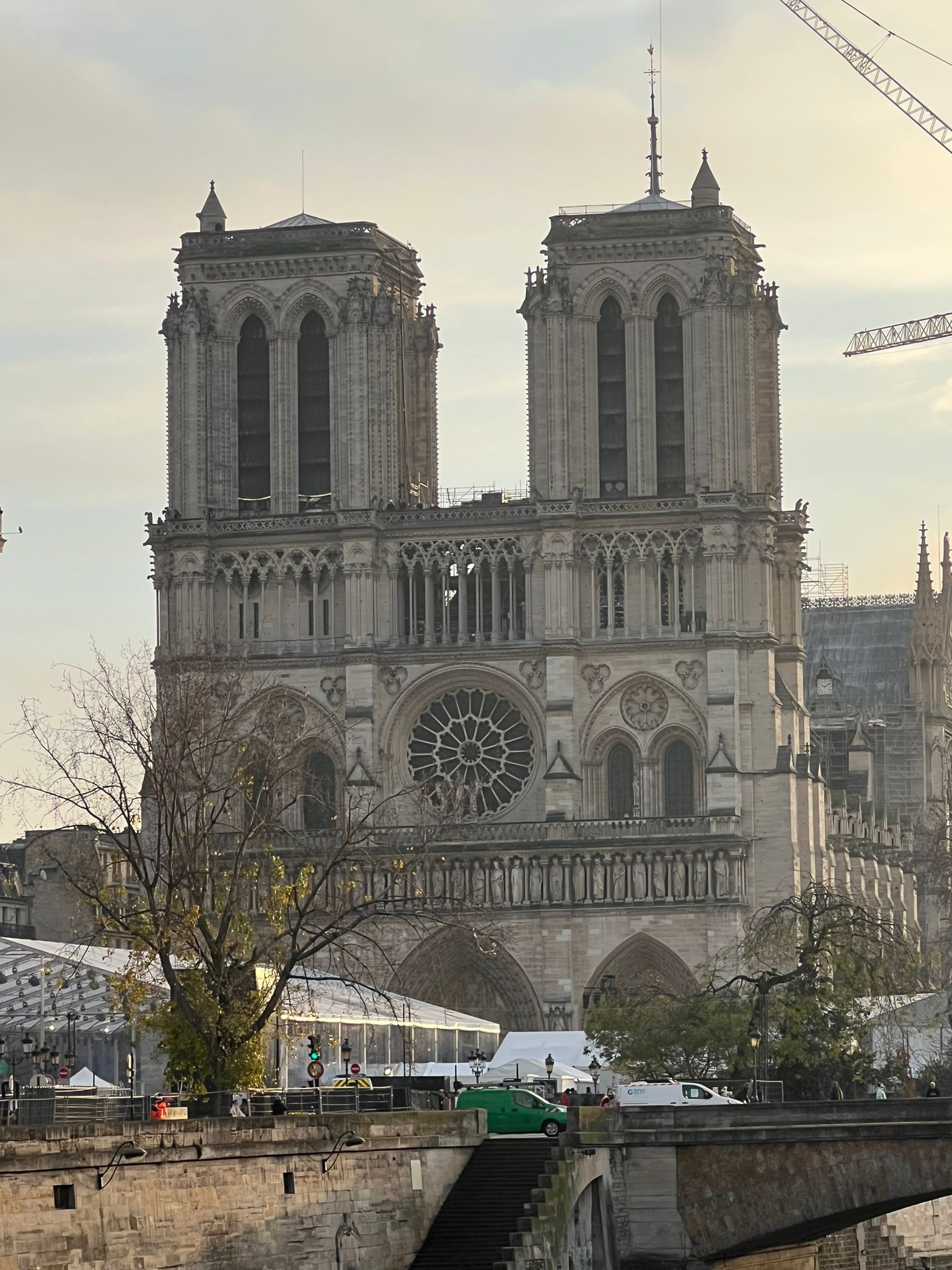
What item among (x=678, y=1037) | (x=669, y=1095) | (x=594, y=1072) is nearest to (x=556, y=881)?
(x=594, y=1072)

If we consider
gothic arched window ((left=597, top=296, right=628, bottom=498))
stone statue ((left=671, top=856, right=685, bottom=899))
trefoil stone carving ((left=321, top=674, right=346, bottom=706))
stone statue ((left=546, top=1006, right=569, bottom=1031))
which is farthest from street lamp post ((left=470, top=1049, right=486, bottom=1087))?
gothic arched window ((left=597, top=296, right=628, bottom=498))

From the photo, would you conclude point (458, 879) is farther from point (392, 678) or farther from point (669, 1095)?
point (669, 1095)

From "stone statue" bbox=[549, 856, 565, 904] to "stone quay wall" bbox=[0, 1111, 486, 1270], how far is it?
4589 centimetres

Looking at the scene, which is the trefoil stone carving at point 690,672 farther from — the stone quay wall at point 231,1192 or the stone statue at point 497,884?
the stone quay wall at point 231,1192

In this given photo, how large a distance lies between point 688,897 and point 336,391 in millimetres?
21340

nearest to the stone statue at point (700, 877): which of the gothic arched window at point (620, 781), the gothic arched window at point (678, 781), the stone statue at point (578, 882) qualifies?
the gothic arched window at point (678, 781)

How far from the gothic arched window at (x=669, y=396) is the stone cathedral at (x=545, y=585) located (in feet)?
0.34

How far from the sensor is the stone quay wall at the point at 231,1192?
41031mm

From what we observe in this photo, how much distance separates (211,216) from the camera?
10888 centimetres

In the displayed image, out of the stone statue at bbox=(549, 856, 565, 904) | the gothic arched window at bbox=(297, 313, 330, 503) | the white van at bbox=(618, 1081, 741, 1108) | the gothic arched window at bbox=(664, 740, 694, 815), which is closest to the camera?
the white van at bbox=(618, 1081, 741, 1108)

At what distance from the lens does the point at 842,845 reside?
365ft

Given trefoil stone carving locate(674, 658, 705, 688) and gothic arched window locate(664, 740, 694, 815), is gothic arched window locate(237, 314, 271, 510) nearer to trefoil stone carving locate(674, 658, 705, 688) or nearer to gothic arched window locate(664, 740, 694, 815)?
trefoil stone carving locate(674, 658, 705, 688)

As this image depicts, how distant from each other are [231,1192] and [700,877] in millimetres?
54957

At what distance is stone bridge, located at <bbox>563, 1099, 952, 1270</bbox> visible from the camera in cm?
5538
